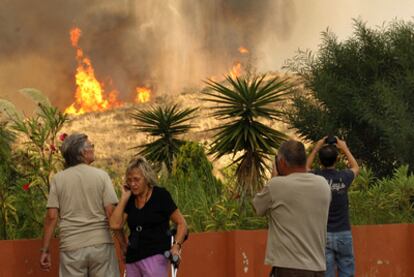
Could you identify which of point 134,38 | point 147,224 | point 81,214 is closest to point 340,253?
point 147,224

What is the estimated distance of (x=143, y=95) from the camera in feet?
268

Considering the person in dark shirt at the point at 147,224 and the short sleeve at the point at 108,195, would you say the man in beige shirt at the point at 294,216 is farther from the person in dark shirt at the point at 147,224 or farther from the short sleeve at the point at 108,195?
the short sleeve at the point at 108,195

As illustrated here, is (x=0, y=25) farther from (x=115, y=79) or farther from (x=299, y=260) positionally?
(x=299, y=260)

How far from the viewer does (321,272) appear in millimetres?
7535

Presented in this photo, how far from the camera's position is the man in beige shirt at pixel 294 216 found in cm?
743

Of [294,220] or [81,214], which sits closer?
[294,220]

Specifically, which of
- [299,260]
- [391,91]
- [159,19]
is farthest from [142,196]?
[159,19]

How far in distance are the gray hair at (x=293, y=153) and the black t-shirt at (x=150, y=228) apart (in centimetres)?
123

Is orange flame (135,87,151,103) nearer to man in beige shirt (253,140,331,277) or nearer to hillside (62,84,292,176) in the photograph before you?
hillside (62,84,292,176)

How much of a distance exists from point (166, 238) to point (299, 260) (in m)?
1.33

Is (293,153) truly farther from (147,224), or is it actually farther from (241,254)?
(241,254)

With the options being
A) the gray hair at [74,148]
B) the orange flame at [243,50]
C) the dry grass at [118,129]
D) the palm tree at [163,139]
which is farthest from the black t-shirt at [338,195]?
the orange flame at [243,50]

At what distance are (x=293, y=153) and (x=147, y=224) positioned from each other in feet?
4.65

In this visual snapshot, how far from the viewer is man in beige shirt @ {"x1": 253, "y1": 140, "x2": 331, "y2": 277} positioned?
24.4ft
